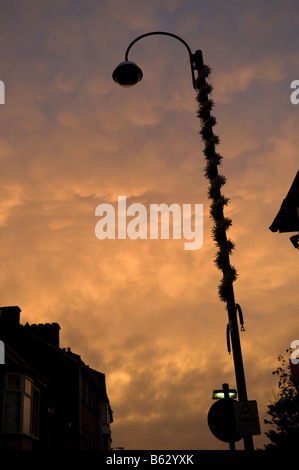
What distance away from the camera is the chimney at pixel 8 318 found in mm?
37125

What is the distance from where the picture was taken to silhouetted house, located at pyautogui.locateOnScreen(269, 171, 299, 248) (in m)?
14.6

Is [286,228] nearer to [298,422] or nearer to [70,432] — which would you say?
[70,432]

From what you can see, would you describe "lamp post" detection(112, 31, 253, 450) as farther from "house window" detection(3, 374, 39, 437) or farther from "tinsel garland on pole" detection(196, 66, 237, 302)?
"house window" detection(3, 374, 39, 437)

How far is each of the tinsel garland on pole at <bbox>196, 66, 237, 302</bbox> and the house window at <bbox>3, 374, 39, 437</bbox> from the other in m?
16.9

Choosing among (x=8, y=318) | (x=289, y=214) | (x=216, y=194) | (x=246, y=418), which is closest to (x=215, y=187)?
(x=216, y=194)

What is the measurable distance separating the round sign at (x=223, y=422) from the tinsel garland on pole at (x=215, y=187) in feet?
5.51

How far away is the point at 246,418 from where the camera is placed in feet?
24.4

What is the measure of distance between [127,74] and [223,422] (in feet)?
22.4

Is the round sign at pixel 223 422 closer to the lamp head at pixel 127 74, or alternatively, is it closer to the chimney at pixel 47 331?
the lamp head at pixel 127 74

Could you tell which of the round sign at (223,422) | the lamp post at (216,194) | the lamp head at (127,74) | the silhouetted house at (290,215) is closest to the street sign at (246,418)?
the lamp post at (216,194)
